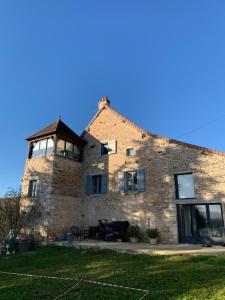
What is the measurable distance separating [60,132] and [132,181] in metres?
5.58

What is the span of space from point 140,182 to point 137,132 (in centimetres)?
330

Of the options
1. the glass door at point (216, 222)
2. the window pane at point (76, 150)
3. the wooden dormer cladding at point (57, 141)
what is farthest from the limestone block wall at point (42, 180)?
the glass door at point (216, 222)

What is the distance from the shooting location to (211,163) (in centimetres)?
1308

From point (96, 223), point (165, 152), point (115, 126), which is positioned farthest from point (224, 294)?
point (115, 126)

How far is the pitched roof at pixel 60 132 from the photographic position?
1659cm

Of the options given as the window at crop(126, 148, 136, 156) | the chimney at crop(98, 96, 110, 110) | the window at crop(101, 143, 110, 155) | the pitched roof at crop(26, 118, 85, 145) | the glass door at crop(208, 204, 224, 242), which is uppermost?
the chimney at crop(98, 96, 110, 110)

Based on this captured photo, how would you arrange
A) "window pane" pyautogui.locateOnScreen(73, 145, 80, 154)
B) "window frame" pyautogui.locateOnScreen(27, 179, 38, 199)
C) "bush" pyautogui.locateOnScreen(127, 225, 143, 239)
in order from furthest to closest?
"window pane" pyautogui.locateOnScreen(73, 145, 80, 154) → "window frame" pyautogui.locateOnScreen(27, 179, 38, 199) → "bush" pyautogui.locateOnScreen(127, 225, 143, 239)

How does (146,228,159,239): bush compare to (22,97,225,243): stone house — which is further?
(146,228,159,239): bush

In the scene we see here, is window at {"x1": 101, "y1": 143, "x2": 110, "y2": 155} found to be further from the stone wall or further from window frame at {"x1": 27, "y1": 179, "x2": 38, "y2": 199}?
window frame at {"x1": 27, "y1": 179, "x2": 38, "y2": 199}

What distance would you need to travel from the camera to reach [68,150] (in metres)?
17.4

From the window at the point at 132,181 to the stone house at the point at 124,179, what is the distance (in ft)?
0.20

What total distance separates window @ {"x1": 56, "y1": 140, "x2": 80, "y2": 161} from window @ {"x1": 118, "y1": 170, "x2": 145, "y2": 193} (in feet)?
12.0

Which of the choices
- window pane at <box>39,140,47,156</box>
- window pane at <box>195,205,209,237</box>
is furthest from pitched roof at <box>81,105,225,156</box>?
window pane at <box>39,140,47,156</box>

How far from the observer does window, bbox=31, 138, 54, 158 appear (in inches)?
653
